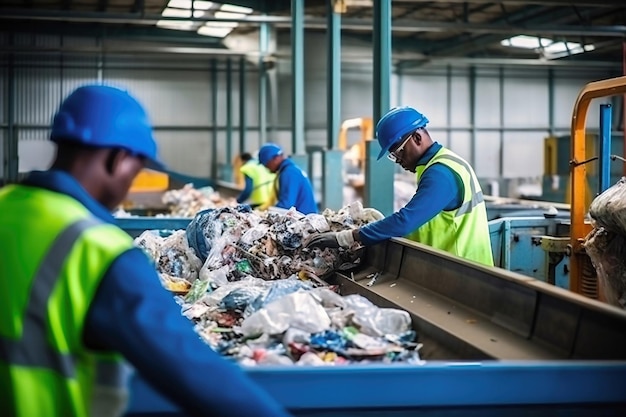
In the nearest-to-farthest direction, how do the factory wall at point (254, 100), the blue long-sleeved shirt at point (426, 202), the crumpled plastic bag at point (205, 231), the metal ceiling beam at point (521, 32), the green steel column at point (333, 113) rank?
the blue long-sleeved shirt at point (426, 202) → the crumpled plastic bag at point (205, 231) → the green steel column at point (333, 113) → the metal ceiling beam at point (521, 32) → the factory wall at point (254, 100)

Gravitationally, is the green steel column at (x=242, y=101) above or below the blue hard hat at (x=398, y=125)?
above

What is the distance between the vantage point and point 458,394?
1927 millimetres

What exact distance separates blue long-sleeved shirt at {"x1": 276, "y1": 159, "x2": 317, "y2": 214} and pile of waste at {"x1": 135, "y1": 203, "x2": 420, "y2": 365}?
295cm

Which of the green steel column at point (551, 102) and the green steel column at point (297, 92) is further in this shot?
the green steel column at point (551, 102)

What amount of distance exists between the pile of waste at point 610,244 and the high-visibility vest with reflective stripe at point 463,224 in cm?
59

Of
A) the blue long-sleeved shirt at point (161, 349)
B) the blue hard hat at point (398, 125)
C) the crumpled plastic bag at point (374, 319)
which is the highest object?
the blue hard hat at point (398, 125)

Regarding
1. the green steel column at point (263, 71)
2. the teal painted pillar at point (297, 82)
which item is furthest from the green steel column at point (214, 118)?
the teal painted pillar at point (297, 82)

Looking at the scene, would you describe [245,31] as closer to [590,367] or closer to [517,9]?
[517,9]

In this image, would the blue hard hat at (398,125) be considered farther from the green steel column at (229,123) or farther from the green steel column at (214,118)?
the green steel column at (214,118)

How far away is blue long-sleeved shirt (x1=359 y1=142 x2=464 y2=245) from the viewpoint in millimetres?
3744

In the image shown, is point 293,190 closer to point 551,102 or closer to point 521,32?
point 521,32

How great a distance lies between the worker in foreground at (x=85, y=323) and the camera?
4.55 ft

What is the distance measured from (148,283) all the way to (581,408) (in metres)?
1.12

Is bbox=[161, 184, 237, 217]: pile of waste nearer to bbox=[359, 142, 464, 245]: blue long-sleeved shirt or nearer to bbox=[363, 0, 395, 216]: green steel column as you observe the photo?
bbox=[363, 0, 395, 216]: green steel column
